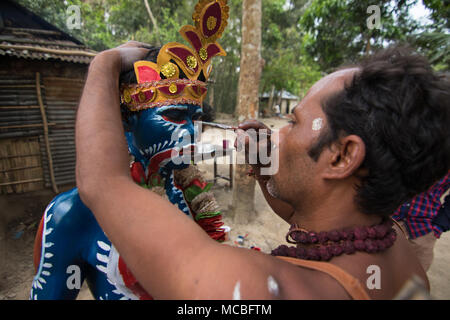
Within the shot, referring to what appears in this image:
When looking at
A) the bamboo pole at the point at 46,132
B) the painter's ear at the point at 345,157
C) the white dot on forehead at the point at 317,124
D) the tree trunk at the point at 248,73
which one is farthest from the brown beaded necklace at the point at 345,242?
the bamboo pole at the point at 46,132

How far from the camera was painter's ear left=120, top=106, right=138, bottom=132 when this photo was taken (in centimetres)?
131

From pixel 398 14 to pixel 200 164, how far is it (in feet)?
26.0

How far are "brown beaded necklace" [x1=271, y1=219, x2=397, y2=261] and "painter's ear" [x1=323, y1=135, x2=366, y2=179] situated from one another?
215mm

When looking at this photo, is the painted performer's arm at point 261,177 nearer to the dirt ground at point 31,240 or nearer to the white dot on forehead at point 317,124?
the white dot on forehead at point 317,124

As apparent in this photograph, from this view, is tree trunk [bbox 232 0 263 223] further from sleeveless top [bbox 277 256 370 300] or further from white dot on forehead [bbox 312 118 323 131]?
sleeveless top [bbox 277 256 370 300]

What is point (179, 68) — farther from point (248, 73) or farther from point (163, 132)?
point (248, 73)

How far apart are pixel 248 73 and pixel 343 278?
179 inches

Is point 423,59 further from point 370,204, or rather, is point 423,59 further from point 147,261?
point 147,261

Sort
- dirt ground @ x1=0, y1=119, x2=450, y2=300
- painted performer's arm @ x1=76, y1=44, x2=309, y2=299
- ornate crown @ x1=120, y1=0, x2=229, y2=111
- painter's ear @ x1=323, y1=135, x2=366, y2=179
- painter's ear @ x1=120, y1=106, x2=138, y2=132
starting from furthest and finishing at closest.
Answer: dirt ground @ x1=0, y1=119, x2=450, y2=300 → painter's ear @ x1=120, y1=106, x2=138, y2=132 → ornate crown @ x1=120, y1=0, x2=229, y2=111 → painter's ear @ x1=323, y1=135, x2=366, y2=179 → painted performer's arm @ x1=76, y1=44, x2=309, y2=299

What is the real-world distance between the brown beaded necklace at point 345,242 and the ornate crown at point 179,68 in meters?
0.92

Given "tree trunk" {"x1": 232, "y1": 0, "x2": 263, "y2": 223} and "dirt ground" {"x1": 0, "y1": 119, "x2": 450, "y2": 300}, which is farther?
"tree trunk" {"x1": 232, "y1": 0, "x2": 263, "y2": 223}

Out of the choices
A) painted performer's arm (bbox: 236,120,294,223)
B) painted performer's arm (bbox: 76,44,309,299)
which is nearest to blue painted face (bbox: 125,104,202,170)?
painted performer's arm (bbox: 236,120,294,223)

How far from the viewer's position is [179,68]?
1.29 m

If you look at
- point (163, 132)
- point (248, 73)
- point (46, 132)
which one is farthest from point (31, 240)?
point (248, 73)
